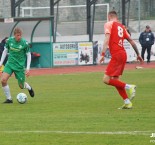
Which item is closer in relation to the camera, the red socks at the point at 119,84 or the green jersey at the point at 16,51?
the red socks at the point at 119,84

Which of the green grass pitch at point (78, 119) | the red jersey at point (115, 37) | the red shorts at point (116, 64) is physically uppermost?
the red jersey at point (115, 37)

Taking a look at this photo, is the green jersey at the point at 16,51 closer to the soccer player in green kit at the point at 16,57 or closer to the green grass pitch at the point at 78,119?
the soccer player in green kit at the point at 16,57

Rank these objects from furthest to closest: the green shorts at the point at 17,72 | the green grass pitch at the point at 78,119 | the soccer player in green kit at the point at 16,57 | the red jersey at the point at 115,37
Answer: the green shorts at the point at 17,72 < the soccer player in green kit at the point at 16,57 < the red jersey at the point at 115,37 < the green grass pitch at the point at 78,119

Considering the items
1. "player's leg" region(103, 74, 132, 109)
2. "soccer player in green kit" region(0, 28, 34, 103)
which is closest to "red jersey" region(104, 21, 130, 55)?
"player's leg" region(103, 74, 132, 109)

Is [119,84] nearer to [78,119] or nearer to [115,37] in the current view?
[115,37]

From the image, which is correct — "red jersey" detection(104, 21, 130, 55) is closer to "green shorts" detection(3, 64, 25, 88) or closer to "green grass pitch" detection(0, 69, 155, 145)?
"green grass pitch" detection(0, 69, 155, 145)

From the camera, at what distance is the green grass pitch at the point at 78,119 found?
10.8 m

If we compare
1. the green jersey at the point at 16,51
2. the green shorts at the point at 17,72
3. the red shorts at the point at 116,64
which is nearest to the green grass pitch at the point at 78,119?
the green shorts at the point at 17,72

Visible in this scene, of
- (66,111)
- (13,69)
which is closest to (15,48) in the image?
(13,69)

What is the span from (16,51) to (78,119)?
176 inches

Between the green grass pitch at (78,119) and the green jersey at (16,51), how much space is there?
996 millimetres

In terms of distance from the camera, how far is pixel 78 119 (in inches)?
525

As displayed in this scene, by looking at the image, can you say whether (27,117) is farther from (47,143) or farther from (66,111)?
(47,143)

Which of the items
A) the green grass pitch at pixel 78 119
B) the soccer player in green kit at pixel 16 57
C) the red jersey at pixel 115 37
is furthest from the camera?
the soccer player in green kit at pixel 16 57
